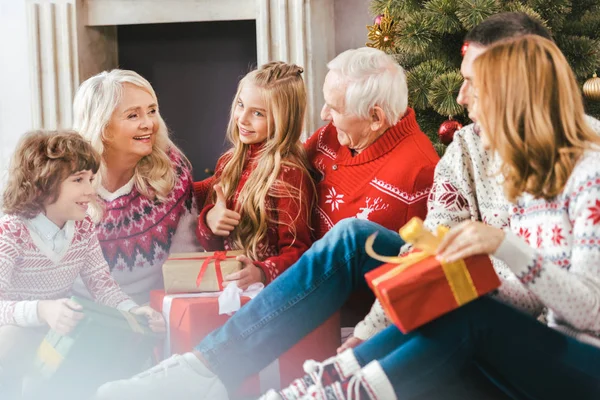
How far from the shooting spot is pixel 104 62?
3.54 metres

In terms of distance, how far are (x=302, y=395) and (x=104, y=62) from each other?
256cm

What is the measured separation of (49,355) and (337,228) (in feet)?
2.21

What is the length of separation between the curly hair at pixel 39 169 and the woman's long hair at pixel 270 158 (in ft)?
1.40

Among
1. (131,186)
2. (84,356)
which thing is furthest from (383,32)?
(84,356)

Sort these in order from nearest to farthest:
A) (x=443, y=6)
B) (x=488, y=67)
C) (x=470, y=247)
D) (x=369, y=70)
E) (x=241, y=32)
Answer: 1. (x=470, y=247)
2. (x=488, y=67)
3. (x=369, y=70)
4. (x=443, y=6)
5. (x=241, y=32)

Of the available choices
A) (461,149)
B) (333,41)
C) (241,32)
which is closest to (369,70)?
(461,149)

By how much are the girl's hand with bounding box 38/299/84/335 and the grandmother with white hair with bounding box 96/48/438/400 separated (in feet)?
0.67

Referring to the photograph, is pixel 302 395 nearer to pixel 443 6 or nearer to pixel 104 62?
pixel 443 6

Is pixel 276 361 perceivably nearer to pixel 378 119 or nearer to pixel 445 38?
pixel 378 119

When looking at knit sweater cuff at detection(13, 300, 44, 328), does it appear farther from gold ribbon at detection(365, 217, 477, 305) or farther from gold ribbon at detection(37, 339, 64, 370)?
gold ribbon at detection(365, 217, 477, 305)

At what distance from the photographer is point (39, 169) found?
1.81 meters

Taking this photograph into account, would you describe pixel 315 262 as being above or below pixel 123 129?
below

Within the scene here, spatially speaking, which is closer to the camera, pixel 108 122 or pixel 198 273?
pixel 198 273

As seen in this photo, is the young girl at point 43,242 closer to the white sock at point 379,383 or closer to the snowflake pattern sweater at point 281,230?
the snowflake pattern sweater at point 281,230
